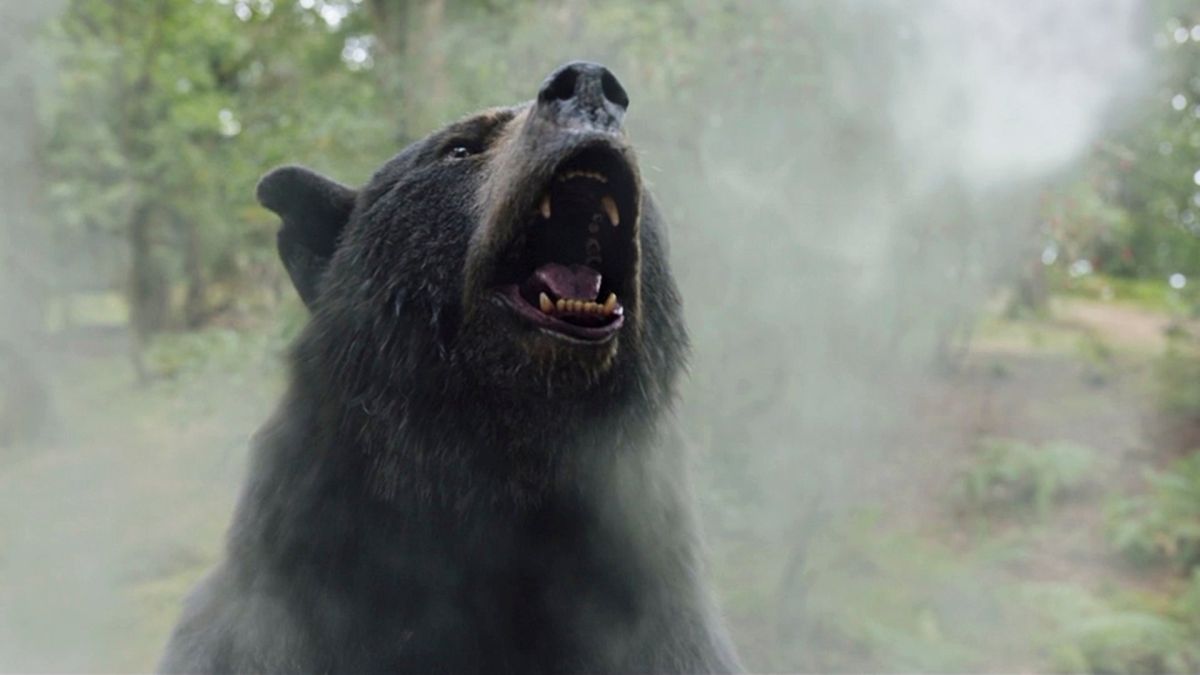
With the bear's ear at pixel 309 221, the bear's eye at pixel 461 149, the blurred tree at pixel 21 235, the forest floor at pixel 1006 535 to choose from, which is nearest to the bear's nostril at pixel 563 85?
the bear's eye at pixel 461 149

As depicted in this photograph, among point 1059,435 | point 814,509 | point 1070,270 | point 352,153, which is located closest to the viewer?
point 352,153

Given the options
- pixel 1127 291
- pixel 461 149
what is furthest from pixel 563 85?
pixel 1127 291

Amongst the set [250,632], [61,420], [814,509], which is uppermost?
[814,509]

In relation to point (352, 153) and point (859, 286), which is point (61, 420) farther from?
point (859, 286)

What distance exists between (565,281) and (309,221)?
443 mm

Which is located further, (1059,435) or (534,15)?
(1059,435)

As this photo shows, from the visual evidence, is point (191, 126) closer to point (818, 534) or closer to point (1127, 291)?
point (818, 534)

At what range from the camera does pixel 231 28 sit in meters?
3.17

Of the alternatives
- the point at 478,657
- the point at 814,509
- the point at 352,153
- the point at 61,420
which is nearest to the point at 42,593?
the point at 61,420

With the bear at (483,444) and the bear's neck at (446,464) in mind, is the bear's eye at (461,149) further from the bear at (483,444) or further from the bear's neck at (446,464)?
the bear's neck at (446,464)

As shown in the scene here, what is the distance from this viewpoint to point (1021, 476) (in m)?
4.60

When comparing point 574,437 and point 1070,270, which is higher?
point 1070,270

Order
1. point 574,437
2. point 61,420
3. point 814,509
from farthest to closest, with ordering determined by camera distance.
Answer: point 814,509 → point 61,420 → point 574,437

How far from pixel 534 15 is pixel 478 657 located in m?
1.93
